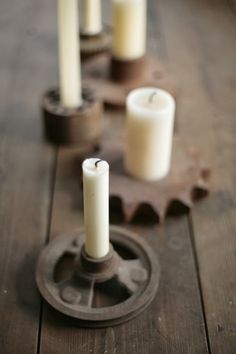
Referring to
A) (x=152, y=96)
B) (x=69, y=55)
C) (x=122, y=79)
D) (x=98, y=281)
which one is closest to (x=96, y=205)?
(x=98, y=281)

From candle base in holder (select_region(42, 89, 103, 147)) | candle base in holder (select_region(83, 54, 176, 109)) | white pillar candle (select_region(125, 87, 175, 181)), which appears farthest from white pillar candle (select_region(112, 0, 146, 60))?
white pillar candle (select_region(125, 87, 175, 181))

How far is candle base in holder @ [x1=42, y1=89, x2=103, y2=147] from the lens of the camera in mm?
768

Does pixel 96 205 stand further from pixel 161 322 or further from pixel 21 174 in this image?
pixel 21 174

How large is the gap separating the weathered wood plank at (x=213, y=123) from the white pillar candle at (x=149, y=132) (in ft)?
0.26

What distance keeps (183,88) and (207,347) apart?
52 cm

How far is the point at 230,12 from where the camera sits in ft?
3.85

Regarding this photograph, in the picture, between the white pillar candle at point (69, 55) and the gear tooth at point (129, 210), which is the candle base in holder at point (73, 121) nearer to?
the white pillar candle at point (69, 55)

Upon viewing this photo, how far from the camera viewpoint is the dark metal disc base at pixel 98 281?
1.75 ft

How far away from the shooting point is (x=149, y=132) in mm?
667

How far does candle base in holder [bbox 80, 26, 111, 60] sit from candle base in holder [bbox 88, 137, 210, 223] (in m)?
0.32

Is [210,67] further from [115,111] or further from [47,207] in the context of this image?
[47,207]

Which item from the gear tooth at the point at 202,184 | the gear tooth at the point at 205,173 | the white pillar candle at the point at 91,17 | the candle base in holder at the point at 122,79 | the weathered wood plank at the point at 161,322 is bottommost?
the weathered wood plank at the point at 161,322

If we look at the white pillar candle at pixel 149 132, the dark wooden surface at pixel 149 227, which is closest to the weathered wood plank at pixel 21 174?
the dark wooden surface at pixel 149 227

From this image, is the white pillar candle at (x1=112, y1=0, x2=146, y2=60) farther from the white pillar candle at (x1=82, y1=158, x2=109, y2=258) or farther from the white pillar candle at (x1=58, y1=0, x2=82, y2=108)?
the white pillar candle at (x1=82, y1=158, x2=109, y2=258)
